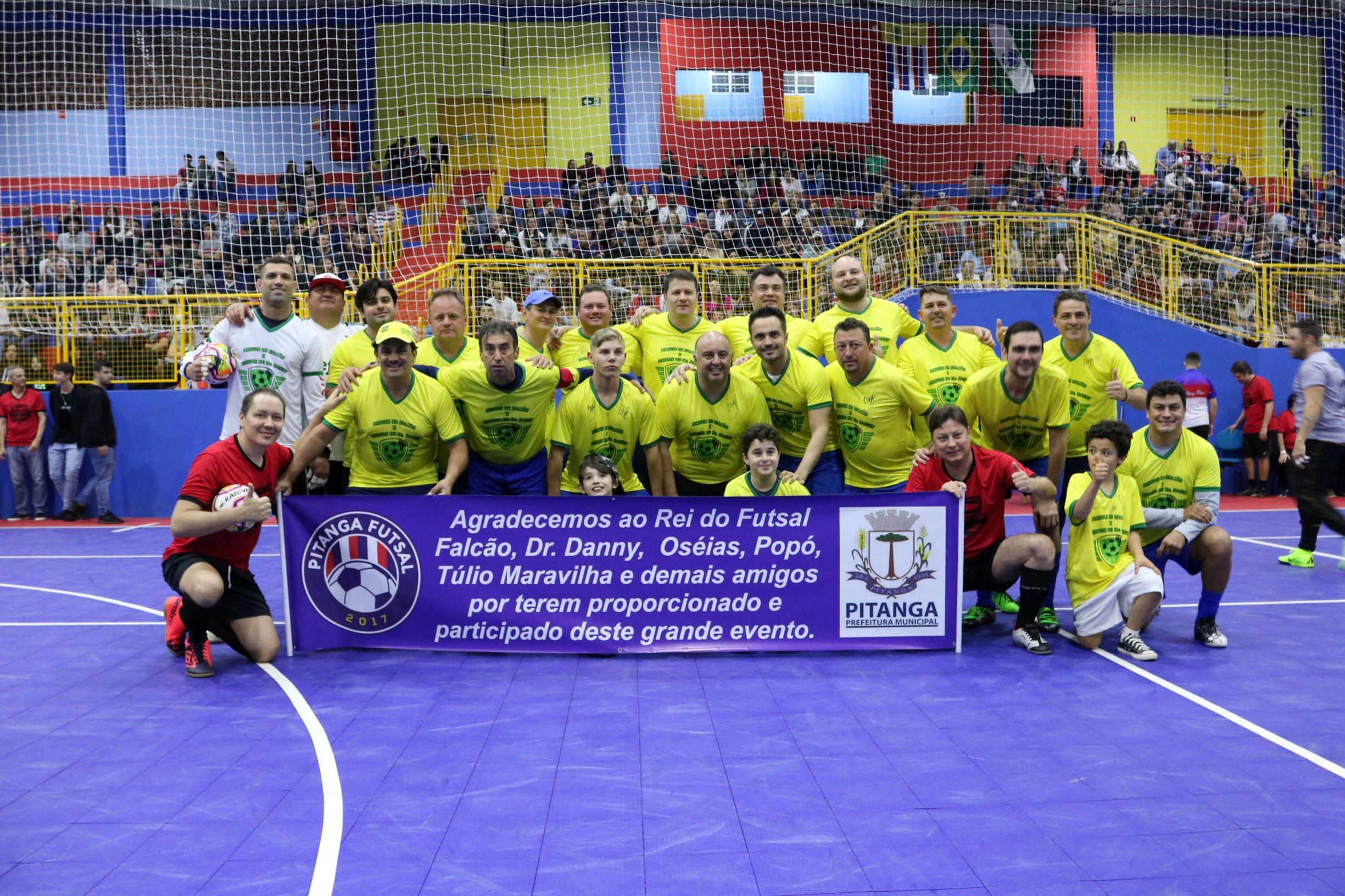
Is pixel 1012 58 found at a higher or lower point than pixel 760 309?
higher

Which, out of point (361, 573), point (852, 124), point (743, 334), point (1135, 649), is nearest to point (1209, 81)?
Result: point (852, 124)

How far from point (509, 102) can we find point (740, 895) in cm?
1930

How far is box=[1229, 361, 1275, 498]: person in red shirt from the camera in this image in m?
14.8

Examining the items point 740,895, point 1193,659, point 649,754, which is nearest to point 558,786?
point 649,754

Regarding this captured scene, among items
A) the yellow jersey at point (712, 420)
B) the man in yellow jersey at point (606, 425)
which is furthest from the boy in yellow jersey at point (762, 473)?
the man in yellow jersey at point (606, 425)

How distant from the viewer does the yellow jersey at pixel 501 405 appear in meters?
6.45

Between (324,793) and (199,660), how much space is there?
219cm

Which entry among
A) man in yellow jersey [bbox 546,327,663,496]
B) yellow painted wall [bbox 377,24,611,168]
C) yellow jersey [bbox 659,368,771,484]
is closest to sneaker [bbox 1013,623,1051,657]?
yellow jersey [bbox 659,368,771,484]

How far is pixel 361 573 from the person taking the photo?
6016 millimetres

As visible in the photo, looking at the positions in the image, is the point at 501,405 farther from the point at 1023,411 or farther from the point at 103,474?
the point at 103,474

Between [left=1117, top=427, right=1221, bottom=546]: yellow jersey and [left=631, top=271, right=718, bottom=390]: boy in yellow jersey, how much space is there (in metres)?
2.94

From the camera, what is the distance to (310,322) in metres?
7.51

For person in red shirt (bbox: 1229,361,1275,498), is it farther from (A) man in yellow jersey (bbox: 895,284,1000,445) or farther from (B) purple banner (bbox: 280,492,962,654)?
(B) purple banner (bbox: 280,492,962,654)

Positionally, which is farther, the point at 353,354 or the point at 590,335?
the point at 590,335
